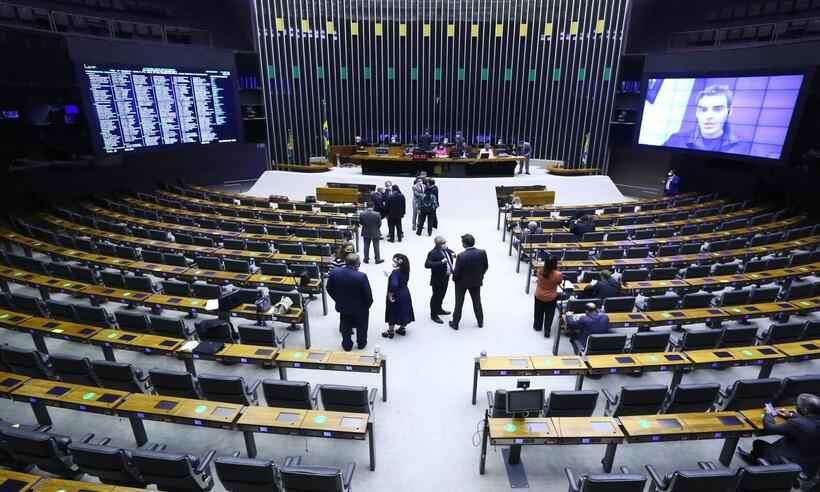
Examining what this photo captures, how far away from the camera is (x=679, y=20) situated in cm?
1595

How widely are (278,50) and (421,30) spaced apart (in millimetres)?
6449

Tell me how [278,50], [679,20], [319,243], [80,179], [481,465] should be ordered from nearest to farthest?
1. [481,465]
2. [319,243]
3. [80,179]
4. [679,20]
5. [278,50]

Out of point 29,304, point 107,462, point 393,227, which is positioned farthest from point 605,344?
point 29,304

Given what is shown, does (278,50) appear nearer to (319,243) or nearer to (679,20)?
(319,243)

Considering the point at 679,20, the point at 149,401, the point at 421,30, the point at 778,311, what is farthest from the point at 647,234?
the point at 421,30

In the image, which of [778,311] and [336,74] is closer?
[778,311]

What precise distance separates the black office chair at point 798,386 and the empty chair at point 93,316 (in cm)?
823

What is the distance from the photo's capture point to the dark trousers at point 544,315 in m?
6.39

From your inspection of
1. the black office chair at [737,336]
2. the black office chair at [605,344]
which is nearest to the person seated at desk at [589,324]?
the black office chair at [605,344]

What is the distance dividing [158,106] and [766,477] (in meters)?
15.3

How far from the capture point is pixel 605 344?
17.5ft

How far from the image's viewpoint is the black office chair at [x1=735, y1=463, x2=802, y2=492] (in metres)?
3.38

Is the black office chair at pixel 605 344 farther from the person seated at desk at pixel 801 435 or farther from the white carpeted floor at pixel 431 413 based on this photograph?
the person seated at desk at pixel 801 435

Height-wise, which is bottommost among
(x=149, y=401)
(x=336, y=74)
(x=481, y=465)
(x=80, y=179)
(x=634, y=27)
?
(x=481, y=465)
